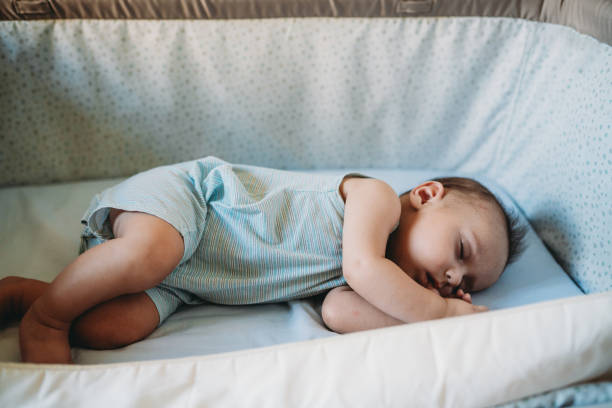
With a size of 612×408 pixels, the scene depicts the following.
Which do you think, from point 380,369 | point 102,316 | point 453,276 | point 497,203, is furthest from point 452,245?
point 102,316

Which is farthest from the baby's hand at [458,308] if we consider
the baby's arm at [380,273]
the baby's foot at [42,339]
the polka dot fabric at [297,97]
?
the baby's foot at [42,339]

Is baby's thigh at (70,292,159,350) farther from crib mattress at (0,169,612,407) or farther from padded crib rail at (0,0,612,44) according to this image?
padded crib rail at (0,0,612,44)

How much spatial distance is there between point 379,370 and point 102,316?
18.9 inches

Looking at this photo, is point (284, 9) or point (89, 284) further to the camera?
point (284, 9)

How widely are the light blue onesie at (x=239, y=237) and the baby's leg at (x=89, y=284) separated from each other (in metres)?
0.08

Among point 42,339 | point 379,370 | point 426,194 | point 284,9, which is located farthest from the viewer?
point 284,9

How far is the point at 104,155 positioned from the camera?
1221 millimetres

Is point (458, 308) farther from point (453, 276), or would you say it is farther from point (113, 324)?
point (113, 324)

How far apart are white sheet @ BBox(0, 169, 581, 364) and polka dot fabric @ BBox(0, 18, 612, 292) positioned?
58 millimetres

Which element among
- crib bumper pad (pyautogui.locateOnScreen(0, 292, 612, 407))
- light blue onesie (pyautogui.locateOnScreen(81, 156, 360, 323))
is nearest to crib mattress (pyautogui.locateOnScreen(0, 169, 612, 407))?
crib bumper pad (pyautogui.locateOnScreen(0, 292, 612, 407))

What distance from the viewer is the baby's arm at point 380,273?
76 cm

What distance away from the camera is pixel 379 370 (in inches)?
23.6

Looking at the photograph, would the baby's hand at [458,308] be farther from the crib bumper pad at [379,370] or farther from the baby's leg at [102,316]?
the baby's leg at [102,316]

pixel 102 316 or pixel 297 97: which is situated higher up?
pixel 297 97
